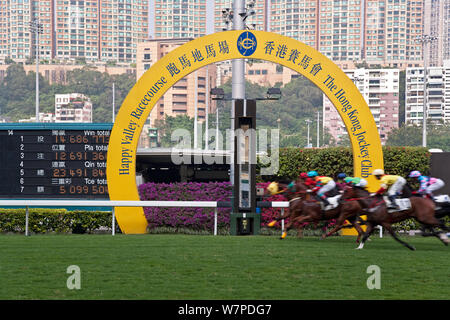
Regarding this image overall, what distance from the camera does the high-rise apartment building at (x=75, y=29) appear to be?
15534 centimetres

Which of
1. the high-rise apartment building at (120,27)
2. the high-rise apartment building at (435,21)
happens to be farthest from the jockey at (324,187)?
the high-rise apartment building at (435,21)

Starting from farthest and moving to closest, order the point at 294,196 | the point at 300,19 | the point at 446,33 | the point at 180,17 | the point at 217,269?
1. the point at 446,33
2. the point at 180,17
3. the point at 300,19
4. the point at 294,196
5. the point at 217,269

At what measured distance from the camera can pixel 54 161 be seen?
1462 cm

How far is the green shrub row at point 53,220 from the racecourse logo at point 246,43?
178 inches

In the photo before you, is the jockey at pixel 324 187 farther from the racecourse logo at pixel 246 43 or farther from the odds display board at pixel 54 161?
the odds display board at pixel 54 161

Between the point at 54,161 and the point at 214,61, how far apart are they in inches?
164

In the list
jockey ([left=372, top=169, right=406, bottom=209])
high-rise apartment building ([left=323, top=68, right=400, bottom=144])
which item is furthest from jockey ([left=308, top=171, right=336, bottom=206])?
high-rise apartment building ([left=323, top=68, right=400, bottom=144])

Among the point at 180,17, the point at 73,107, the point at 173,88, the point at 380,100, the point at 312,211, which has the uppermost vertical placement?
the point at 180,17

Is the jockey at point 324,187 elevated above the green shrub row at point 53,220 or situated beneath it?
elevated above

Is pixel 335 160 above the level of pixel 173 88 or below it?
below

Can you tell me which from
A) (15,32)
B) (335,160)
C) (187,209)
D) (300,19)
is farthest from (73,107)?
(187,209)

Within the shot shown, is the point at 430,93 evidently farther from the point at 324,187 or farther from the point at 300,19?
the point at 324,187

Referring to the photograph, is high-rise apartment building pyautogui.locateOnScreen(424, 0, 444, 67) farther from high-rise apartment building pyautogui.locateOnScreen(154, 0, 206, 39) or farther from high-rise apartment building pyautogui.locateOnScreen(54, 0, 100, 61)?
high-rise apartment building pyautogui.locateOnScreen(54, 0, 100, 61)
